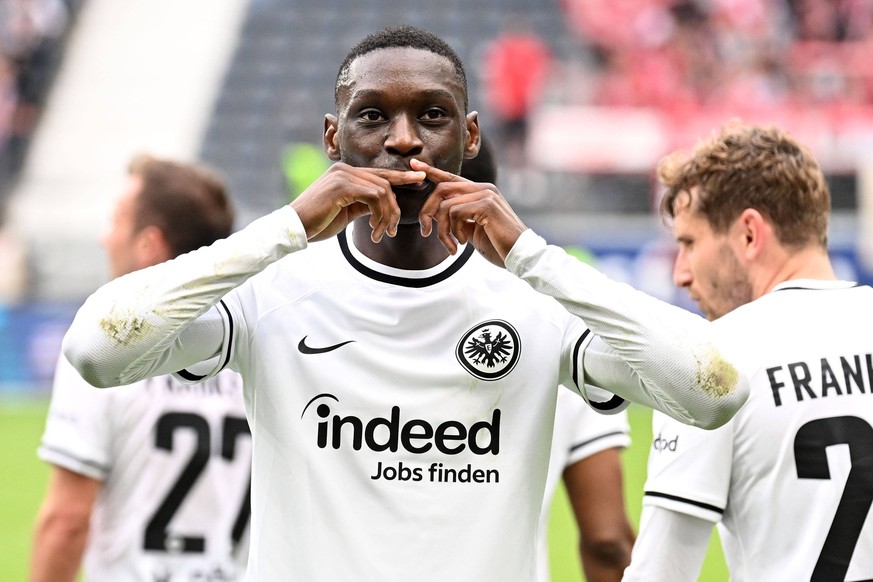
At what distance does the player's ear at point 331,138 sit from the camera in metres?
2.69

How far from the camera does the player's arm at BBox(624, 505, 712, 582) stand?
8.98 ft

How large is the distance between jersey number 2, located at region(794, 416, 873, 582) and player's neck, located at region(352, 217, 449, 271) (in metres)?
0.88

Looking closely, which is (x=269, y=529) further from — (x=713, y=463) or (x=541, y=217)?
(x=541, y=217)

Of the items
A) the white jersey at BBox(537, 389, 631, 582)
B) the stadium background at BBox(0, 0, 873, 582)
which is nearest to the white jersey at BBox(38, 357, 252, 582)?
the white jersey at BBox(537, 389, 631, 582)

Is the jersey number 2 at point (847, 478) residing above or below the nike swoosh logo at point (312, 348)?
below

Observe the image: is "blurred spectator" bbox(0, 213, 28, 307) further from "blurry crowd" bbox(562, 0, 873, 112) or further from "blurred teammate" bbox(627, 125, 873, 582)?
"blurred teammate" bbox(627, 125, 873, 582)

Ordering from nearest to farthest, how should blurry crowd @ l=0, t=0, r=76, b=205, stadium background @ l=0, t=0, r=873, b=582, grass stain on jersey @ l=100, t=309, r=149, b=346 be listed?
1. grass stain on jersey @ l=100, t=309, r=149, b=346
2. stadium background @ l=0, t=0, r=873, b=582
3. blurry crowd @ l=0, t=0, r=76, b=205

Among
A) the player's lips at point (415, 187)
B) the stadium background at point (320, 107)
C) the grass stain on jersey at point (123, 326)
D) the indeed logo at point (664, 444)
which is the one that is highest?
the stadium background at point (320, 107)

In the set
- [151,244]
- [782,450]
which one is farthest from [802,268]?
[151,244]

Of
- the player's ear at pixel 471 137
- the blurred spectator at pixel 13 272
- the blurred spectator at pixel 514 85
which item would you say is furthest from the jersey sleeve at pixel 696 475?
the blurred spectator at pixel 13 272

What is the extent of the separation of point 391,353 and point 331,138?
0.49 metres

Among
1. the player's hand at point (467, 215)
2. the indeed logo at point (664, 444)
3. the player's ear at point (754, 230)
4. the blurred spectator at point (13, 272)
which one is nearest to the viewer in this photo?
the player's hand at point (467, 215)

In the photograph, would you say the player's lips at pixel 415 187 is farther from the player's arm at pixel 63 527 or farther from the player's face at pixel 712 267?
the player's arm at pixel 63 527

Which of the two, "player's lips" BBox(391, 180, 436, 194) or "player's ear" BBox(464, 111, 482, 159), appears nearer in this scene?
"player's lips" BBox(391, 180, 436, 194)
